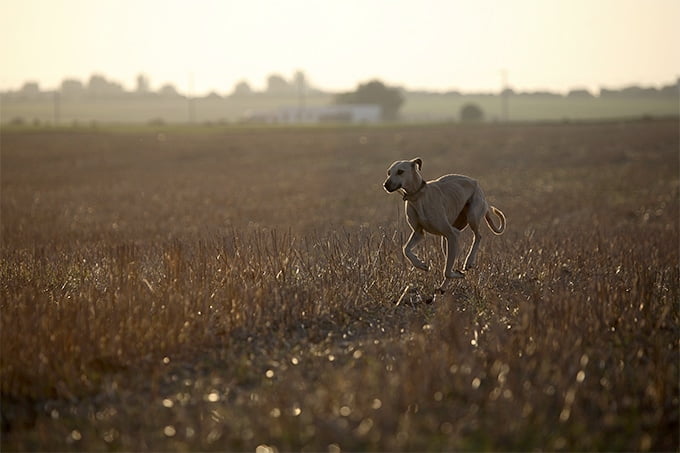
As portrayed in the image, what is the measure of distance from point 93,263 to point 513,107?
12299cm

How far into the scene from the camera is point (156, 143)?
52562 millimetres

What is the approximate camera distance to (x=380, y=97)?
4498 inches

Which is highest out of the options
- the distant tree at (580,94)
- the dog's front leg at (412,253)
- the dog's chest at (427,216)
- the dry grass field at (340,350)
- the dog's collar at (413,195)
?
the distant tree at (580,94)

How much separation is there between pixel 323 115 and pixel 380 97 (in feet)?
41.2

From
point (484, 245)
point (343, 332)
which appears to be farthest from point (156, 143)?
point (343, 332)

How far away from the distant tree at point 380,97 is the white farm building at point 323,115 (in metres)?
1.96

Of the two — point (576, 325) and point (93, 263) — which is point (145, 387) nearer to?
point (576, 325)

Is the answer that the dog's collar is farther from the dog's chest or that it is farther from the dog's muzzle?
the dog's muzzle

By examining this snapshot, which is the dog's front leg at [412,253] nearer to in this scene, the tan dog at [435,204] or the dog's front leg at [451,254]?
the tan dog at [435,204]

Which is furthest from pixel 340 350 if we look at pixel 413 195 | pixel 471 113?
pixel 471 113

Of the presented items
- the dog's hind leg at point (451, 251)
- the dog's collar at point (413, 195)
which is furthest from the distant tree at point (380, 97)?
the dog's collar at point (413, 195)

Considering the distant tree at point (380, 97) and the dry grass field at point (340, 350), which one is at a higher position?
the distant tree at point (380, 97)

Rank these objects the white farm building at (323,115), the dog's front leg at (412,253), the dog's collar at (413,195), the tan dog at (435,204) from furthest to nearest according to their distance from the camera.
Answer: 1. the white farm building at (323,115)
2. the dog's front leg at (412,253)
3. the dog's collar at (413,195)
4. the tan dog at (435,204)

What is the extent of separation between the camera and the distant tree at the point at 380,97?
A: 369 feet
